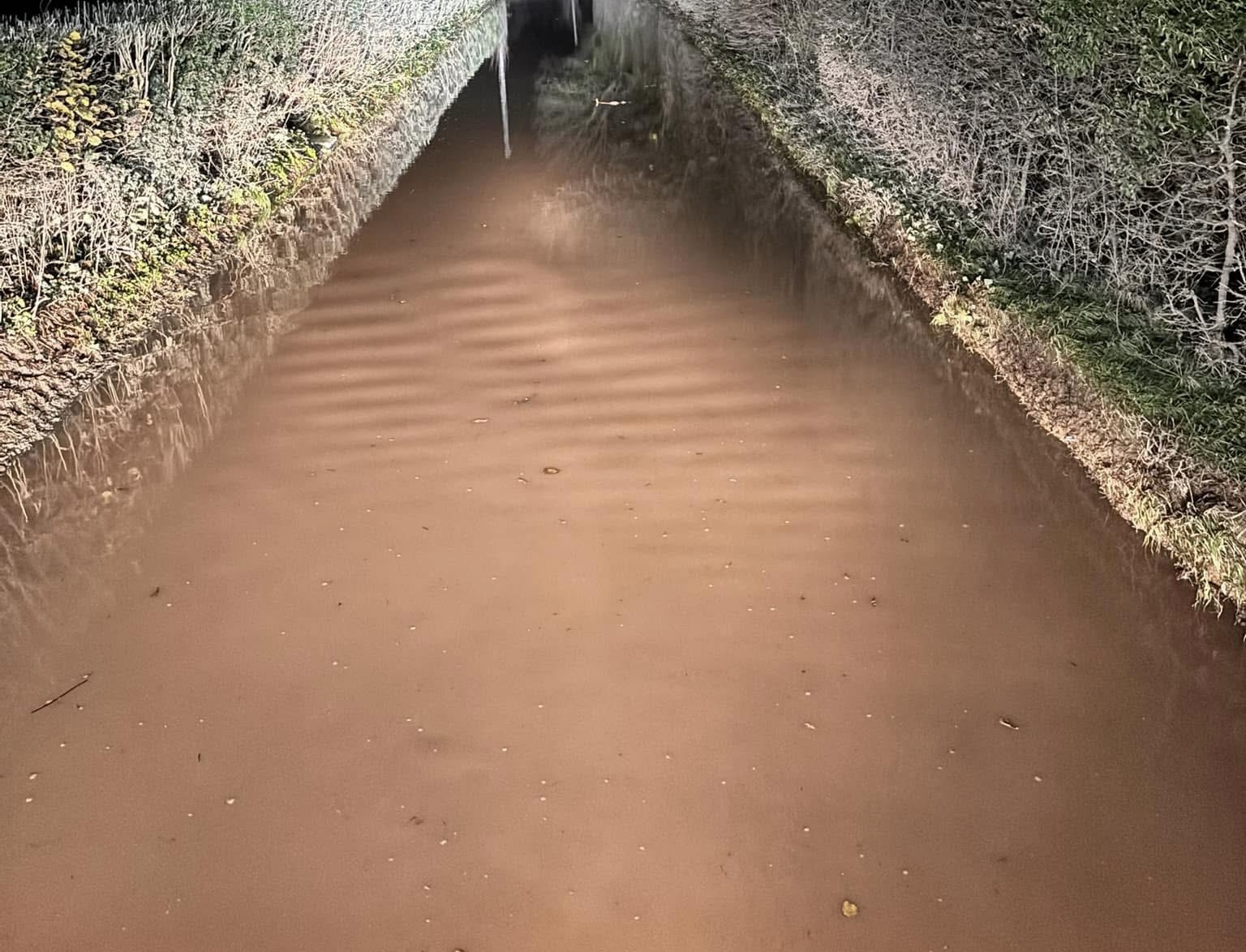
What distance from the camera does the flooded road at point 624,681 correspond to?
362 cm

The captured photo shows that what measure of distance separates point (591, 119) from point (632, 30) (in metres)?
8.78

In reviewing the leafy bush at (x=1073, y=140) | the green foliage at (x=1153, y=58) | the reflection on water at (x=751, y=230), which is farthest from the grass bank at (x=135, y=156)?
the green foliage at (x=1153, y=58)

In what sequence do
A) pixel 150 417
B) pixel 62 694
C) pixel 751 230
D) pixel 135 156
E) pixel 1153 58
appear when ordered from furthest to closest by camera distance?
1. pixel 751 230
2. pixel 135 156
3. pixel 150 417
4. pixel 1153 58
5. pixel 62 694

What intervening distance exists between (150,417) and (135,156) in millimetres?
3186

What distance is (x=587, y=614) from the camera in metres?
4.92

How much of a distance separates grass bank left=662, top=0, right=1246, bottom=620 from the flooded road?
215mm

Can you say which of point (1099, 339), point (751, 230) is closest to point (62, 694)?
point (1099, 339)

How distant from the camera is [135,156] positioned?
8555mm

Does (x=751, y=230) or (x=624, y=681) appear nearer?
(x=624, y=681)

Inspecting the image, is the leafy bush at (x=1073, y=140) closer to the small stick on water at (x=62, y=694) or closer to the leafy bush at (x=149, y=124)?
the small stick on water at (x=62, y=694)

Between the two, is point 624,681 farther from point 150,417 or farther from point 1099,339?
point 150,417

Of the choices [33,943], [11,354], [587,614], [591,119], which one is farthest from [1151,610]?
[591,119]

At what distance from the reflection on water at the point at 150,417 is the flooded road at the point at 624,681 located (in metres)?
0.16

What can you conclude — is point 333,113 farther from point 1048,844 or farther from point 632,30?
point 1048,844
